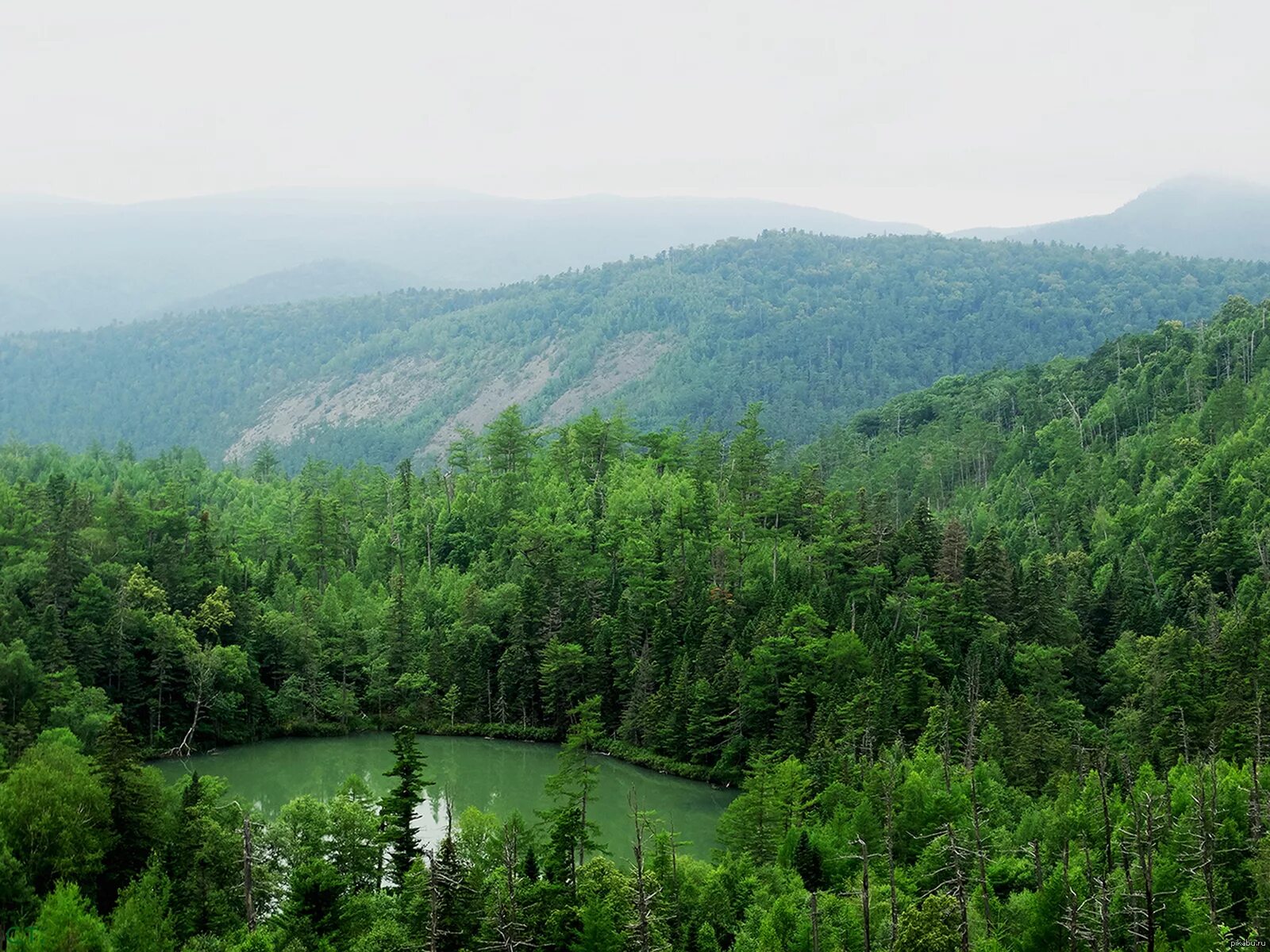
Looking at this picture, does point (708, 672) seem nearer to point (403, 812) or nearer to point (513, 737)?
point (513, 737)

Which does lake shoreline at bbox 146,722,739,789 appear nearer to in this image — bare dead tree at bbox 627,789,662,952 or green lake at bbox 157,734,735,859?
green lake at bbox 157,734,735,859

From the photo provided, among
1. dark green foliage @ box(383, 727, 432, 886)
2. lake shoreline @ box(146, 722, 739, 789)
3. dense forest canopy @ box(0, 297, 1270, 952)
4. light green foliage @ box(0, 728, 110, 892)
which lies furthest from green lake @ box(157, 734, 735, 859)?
light green foliage @ box(0, 728, 110, 892)

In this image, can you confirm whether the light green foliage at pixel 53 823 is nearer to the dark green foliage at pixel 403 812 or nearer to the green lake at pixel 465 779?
the dark green foliage at pixel 403 812

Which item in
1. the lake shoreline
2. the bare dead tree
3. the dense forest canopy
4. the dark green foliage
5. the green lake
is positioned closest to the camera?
the bare dead tree

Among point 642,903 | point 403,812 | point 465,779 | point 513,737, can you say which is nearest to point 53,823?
point 403,812

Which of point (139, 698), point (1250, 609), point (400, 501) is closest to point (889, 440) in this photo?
point (400, 501)

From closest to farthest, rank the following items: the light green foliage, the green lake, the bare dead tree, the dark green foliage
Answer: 1. the bare dead tree
2. the light green foliage
3. the dark green foliage
4. the green lake

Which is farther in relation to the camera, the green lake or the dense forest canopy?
the green lake

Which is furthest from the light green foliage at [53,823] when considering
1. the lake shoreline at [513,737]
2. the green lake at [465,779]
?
the lake shoreline at [513,737]
